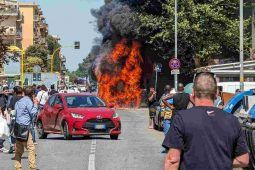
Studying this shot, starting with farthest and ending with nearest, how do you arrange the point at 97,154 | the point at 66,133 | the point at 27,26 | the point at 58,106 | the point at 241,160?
the point at 27,26 < the point at 58,106 < the point at 66,133 < the point at 97,154 < the point at 241,160

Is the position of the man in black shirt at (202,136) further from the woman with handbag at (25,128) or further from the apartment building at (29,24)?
the apartment building at (29,24)

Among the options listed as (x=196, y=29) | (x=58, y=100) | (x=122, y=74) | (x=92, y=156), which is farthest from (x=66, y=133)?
(x=122, y=74)

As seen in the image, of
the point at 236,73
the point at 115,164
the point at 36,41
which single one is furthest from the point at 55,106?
the point at 36,41

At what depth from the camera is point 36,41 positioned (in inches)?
6230

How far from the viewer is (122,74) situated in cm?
5784

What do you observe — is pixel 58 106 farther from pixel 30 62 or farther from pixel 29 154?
pixel 30 62

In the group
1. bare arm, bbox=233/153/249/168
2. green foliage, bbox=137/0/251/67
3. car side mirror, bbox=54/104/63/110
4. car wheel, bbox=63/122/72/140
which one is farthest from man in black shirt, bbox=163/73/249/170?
green foliage, bbox=137/0/251/67

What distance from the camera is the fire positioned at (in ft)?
188

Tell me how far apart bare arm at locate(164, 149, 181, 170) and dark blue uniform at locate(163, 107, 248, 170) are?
4cm

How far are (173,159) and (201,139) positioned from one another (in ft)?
0.82

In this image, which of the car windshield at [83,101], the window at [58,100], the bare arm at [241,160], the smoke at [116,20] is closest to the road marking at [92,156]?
the car windshield at [83,101]

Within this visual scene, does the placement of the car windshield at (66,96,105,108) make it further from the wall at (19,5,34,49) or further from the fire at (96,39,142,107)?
the wall at (19,5,34,49)

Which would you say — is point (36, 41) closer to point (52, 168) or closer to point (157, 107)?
point (157, 107)

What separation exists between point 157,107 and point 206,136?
22429 millimetres
